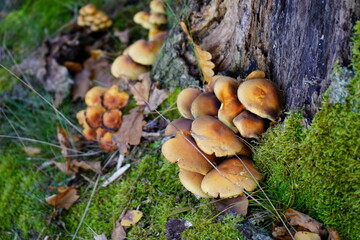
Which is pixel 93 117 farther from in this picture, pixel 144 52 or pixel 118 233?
pixel 118 233

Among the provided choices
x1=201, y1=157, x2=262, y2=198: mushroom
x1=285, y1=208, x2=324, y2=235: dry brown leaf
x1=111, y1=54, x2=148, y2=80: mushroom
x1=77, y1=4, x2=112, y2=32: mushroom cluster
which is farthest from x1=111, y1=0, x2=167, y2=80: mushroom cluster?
x1=285, y1=208, x2=324, y2=235: dry brown leaf

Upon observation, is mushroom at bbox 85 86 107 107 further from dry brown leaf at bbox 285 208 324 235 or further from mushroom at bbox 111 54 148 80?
dry brown leaf at bbox 285 208 324 235

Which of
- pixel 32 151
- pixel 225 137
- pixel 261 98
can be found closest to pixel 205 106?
pixel 225 137

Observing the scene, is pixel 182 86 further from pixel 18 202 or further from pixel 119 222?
pixel 18 202

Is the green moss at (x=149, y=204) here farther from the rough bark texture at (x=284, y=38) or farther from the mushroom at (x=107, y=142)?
the rough bark texture at (x=284, y=38)

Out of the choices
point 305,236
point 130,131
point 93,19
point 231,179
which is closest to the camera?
point 305,236

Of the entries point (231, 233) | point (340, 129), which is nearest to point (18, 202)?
point (231, 233)
